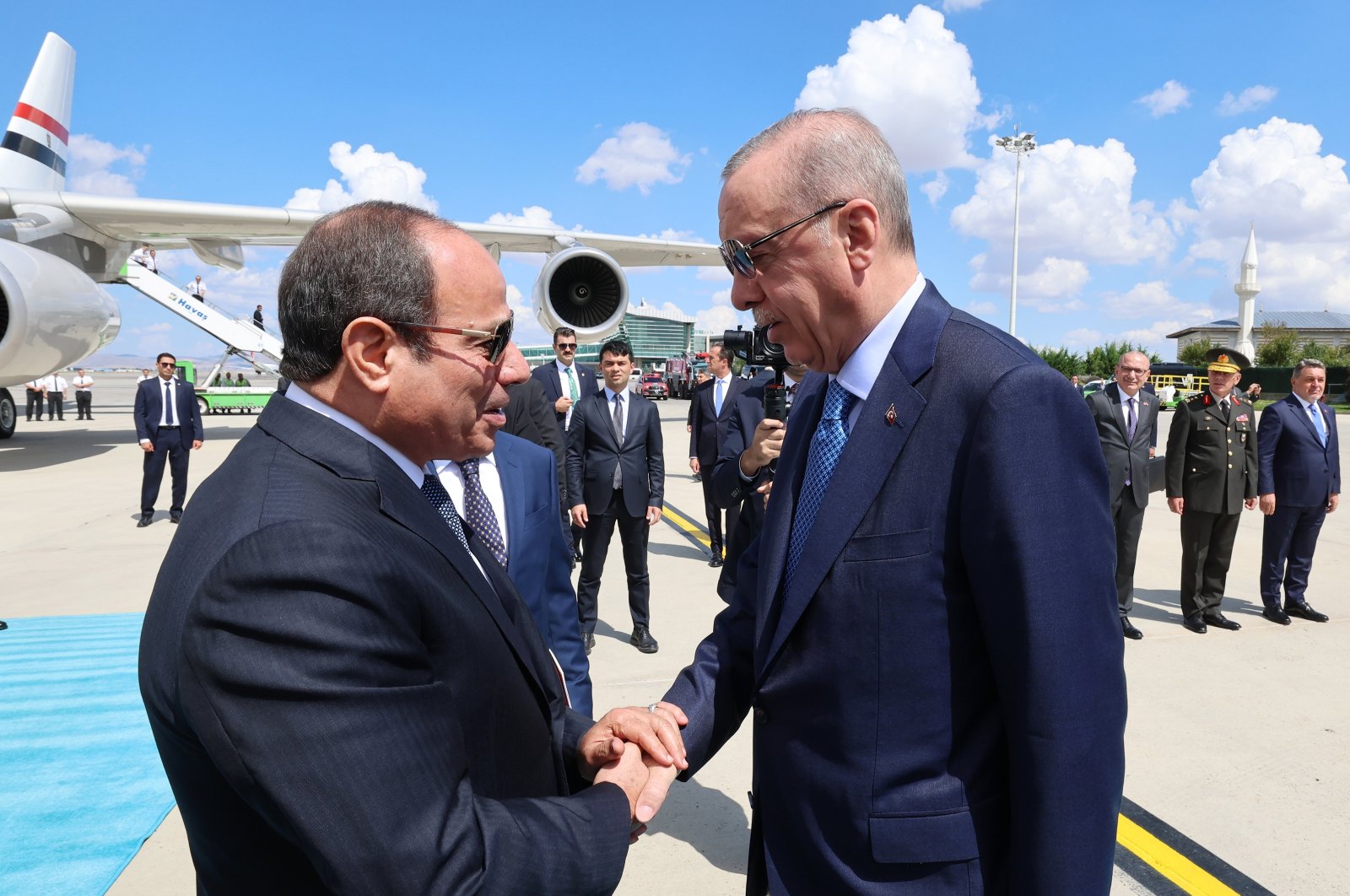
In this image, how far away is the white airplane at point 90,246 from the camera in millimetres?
9148

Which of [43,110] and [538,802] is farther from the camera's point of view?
[43,110]

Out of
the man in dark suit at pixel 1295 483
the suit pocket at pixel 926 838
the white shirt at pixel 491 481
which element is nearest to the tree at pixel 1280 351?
the man in dark suit at pixel 1295 483

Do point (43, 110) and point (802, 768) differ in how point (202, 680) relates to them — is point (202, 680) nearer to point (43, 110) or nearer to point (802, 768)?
point (802, 768)

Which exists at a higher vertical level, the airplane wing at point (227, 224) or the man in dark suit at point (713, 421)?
the airplane wing at point (227, 224)

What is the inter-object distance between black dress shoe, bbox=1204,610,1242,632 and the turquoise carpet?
6.70m

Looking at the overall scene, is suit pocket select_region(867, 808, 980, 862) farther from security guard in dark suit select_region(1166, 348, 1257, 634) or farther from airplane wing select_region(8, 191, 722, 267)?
airplane wing select_region(8, 191, 722, 267)

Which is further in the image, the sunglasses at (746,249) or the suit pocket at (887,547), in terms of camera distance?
the sunglasses at (746,249)

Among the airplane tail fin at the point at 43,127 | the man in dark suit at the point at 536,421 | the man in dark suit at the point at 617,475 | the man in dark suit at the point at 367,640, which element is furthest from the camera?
the airplane tail fin at the point at 43,127

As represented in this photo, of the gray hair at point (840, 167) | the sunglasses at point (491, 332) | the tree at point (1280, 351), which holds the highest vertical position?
the tree at point (1280, 351)

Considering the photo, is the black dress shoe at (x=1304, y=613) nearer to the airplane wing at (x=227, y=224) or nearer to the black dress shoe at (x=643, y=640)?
the black dress shoe at (x=643, y=640)

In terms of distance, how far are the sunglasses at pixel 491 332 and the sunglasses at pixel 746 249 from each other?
0.46 meters

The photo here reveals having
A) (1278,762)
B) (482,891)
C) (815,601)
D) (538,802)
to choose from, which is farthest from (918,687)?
(1278,762)

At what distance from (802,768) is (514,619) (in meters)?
0.62

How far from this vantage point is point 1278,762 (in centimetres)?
375
